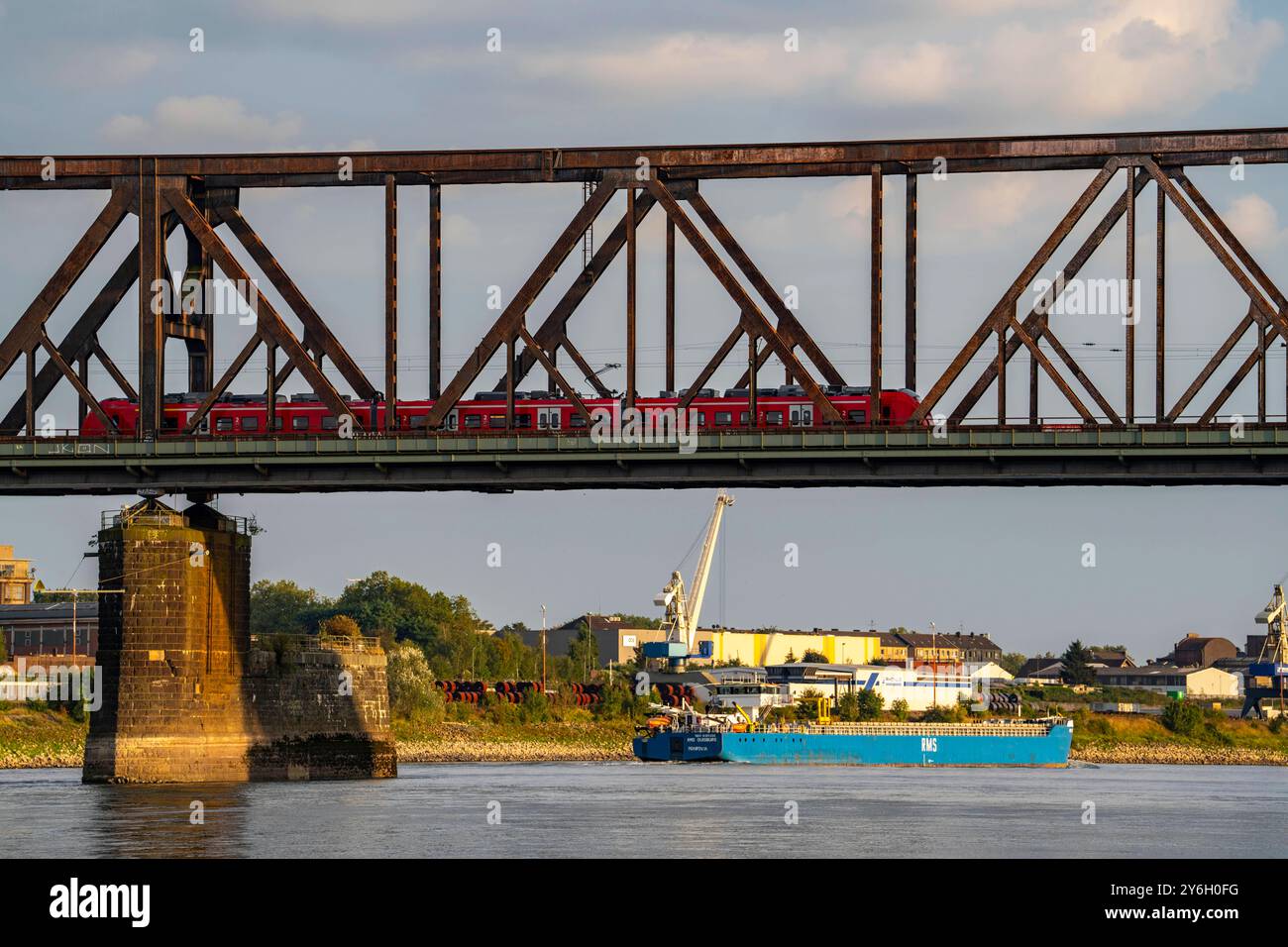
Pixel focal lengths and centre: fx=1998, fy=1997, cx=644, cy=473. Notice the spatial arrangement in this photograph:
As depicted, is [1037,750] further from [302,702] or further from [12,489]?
[12,489]

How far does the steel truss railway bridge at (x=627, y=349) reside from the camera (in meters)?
76.4

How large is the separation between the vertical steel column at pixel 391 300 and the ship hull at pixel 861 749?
78677 mm

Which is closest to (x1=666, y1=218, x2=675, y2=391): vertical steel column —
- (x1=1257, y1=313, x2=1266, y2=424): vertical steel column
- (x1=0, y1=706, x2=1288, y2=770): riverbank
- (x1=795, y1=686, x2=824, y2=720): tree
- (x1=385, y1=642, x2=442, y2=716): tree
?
(x1=1257, y1=313, x2=1266, y2=424): vertical steel column

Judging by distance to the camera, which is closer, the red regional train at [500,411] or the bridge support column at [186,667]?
the red regional train at [500,411]

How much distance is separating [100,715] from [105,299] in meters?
18.8

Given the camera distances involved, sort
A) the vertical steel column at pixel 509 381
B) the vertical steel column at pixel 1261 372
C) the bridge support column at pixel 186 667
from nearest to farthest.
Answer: the vertical steel column at pixel 1261 372 → the vertical steel column at pixel 509 381 → the bridge support column at pixel 186 667

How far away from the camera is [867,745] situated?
6471 inches

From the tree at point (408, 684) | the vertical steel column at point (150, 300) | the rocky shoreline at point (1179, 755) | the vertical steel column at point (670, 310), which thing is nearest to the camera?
the vertical steel column at point (150, 300)

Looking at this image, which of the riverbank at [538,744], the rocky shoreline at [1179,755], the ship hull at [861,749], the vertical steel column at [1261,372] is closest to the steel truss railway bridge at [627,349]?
the vertical steel column at [1261,372]

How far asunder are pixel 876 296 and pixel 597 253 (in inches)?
502

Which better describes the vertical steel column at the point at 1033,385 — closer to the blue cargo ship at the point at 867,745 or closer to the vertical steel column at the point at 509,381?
the vertical steel column at the point at 509,381

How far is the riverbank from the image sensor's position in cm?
13575

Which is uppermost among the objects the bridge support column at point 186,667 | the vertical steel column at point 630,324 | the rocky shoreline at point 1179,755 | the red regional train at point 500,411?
the vertical steel column at point 630,324

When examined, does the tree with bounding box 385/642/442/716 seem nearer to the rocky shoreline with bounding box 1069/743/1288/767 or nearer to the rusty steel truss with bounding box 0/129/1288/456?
the rocky shoreline with bounding box 1069/743/1288/767
